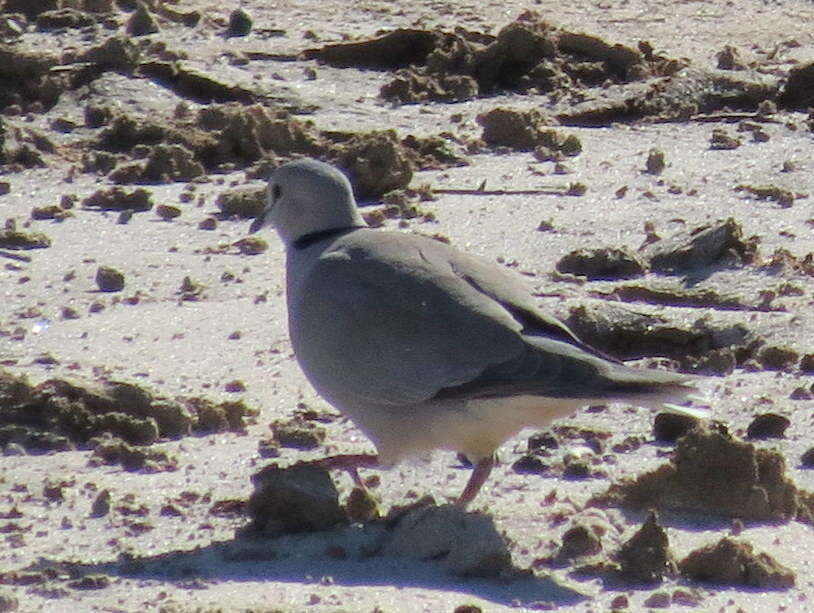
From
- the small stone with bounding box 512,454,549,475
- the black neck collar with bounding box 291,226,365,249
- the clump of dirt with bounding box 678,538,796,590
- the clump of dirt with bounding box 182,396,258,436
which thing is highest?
the black neck collar with bounding box 291,226,365,249

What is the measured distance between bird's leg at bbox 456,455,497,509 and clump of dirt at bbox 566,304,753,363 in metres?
1.12

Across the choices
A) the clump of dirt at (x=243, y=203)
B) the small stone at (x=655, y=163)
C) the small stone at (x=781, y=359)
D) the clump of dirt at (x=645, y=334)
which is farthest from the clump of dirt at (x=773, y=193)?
the clump of dirt at (x=243, y=203)

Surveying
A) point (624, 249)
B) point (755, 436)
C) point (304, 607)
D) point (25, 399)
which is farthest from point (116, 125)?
point (304, 607)

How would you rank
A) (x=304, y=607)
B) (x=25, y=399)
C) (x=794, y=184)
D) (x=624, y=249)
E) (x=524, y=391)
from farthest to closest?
(x=794, y=184)
(x=624, y=249)
(x=25, y=399)
(x=524, y=391)
(x=304, y=607)

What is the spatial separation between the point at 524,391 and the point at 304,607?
0.81m

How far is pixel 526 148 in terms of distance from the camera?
328 inches

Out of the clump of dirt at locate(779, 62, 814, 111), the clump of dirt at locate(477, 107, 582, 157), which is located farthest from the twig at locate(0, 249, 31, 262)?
the clump of dirt at locate(779, 62, 814, 111)

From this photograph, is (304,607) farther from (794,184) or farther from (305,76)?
(305,76)

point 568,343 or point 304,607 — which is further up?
point 568,343

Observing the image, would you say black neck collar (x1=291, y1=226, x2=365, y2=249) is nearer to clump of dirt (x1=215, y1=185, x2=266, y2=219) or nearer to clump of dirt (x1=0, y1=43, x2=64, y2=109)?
clump of dirt (x1=215, y1=185, x2=266, y2=219)

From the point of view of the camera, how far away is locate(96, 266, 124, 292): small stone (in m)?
6.77

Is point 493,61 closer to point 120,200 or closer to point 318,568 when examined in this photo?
point 120,200

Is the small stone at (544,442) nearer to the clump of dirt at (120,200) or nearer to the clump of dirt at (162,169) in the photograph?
the clump of dirt at (120,200)

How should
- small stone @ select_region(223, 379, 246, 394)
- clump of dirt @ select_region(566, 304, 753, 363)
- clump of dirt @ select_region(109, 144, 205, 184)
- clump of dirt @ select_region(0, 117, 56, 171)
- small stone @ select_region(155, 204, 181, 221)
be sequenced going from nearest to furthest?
small stone @ select_region(223, 379, 246, 394) → clump of dirt @ select_region(566, 304, 753, 363) → small stone @ select_region(155, 204, 181, 221) → clump of dirt @ select_region(109, 144, 205, 184) → clump of dirt @ select_region(0, 117, 56, 171)
